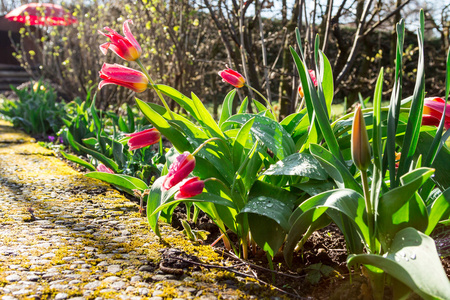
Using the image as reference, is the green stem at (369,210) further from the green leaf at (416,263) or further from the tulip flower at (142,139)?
the tulip flower at (142,139)

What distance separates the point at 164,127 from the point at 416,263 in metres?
0.88

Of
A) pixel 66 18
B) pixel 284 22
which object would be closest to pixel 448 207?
pixel 284 22

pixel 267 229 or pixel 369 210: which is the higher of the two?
pixel 369 210

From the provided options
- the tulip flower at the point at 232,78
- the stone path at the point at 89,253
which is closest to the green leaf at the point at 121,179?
the stone path at the point at 89,253

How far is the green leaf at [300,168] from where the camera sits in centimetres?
116

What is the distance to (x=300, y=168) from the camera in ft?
3.85

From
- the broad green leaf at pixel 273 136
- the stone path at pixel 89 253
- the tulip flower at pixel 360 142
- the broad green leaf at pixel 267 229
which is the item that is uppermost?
the tulip flower at pixel 360 142

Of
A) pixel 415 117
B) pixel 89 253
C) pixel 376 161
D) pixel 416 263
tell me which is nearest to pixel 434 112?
pixel 415 117

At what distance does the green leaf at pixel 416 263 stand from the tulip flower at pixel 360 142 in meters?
0.18

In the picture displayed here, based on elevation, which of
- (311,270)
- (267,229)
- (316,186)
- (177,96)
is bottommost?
(311,270)

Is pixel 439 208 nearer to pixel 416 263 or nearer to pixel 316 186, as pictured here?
pixel 416 263

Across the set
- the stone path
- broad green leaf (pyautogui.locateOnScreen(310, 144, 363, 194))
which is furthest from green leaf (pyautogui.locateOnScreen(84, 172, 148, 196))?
broad green leaf (pyautogui.locateOnScreen(310, 144, 363, 194))

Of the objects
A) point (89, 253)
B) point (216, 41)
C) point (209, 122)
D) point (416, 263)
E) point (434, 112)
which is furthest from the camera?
point (216, 41)

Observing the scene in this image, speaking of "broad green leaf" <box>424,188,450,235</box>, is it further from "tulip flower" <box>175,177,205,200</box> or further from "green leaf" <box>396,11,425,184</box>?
"tulip flower" <box>175,177,205,200</box>
